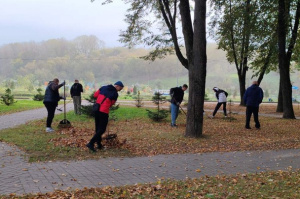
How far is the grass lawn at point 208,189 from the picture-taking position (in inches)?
176

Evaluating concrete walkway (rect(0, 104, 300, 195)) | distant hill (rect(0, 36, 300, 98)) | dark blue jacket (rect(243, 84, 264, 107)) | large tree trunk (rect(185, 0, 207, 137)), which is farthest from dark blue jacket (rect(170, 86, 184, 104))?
distant hill (rect(0, 36, 300, 98))

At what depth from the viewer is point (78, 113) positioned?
1689 cm

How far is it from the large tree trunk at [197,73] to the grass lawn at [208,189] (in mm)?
4516

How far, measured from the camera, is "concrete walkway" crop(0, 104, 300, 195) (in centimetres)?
509

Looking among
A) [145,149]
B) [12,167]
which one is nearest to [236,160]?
[145,149]

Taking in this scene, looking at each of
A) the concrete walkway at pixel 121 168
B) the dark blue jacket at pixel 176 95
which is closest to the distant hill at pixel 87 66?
the dark blue jacket at pixel 176 95

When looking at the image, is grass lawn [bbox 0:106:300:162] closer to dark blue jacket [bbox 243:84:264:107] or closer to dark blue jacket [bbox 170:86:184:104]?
dark blue jacket [bbox 243:84:264:107]

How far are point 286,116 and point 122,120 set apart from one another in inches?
344

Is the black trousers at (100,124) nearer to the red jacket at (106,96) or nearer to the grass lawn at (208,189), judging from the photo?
the red jacket at (106,96)

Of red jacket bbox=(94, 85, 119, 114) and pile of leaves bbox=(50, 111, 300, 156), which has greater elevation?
red jacket bbox=(94, 85, 119, 114)

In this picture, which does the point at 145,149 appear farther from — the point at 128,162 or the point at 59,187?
the point at 59,187

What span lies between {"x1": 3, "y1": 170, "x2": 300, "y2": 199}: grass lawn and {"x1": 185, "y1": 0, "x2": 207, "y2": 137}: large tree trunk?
178 inches

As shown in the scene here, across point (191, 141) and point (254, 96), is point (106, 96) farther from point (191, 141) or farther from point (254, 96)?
point (254, 96)

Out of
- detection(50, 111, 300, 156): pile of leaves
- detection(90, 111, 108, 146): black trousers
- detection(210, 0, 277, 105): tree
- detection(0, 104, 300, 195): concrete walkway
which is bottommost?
detection(0, 104, 300, 195): concrete walkway
